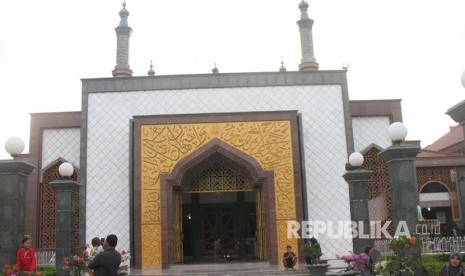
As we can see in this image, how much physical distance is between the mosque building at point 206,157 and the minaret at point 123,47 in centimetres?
9

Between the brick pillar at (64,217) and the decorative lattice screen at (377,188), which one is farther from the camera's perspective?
the decorative lattice screen at (377,188)

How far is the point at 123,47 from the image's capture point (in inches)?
605

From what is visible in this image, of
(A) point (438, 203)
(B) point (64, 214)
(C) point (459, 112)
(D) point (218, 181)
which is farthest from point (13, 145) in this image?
(A) point (438, 203)

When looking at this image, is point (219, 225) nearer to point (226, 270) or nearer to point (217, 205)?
point (217, 205)

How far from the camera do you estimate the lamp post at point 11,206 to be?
22.4 ft

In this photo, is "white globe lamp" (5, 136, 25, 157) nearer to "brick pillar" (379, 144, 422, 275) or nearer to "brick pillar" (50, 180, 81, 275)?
"brick pillar" (50, 180, 81, 275)

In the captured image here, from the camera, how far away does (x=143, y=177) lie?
1295 centimetres

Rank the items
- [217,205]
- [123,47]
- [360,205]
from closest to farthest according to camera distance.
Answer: [360,205] < [217,205] < [123,47]

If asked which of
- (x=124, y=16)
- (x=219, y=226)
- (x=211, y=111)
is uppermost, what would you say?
(x=124, y=16)

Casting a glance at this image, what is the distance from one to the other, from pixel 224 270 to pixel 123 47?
294 inches

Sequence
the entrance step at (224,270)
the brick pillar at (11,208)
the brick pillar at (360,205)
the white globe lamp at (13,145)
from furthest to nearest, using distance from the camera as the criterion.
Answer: the entrance step at (224,270) < the brick pillar at (360,205) < the white globe lamp at (13,145) < the brick pillar at (11,208)

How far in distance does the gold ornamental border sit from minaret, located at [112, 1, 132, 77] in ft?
8.70

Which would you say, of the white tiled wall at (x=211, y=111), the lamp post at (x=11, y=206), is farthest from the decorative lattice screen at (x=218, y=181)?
the lamp post at (x=11, y=206)

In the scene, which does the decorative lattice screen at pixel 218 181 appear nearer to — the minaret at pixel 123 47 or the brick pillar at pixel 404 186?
the minaret at pixel 123 47
